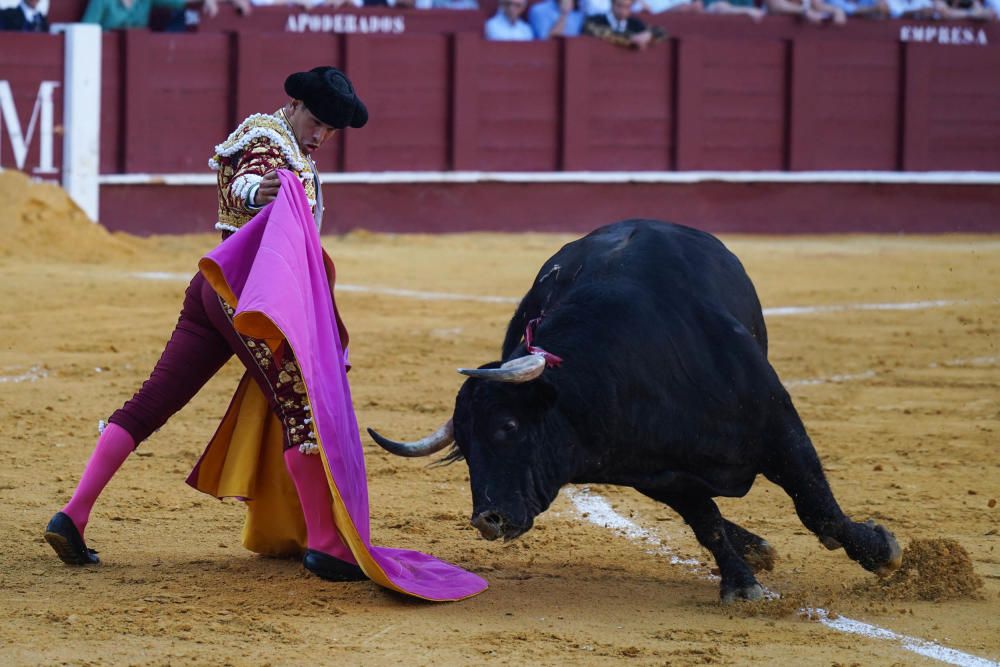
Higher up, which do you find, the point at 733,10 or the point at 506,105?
the point at 733,10

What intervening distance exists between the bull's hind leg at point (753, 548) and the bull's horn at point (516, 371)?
0.82 meters

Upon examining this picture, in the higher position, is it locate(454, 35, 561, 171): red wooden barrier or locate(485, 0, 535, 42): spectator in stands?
locate(485, 0, 535, 42): spectator in stands

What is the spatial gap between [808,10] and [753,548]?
9.18 metres

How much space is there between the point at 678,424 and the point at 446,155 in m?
8.26

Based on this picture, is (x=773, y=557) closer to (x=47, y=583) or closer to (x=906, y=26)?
(x=47, y=583)

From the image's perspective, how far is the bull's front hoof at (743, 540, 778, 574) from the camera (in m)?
3.64

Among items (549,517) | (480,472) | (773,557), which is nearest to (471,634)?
(480,472)

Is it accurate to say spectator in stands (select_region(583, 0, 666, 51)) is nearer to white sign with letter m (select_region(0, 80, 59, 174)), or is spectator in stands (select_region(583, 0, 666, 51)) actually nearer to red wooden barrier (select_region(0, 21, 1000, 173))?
red wooden barrier (select_region(0, 21, 1000, 173))

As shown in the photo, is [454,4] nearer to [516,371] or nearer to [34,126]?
[34,126]

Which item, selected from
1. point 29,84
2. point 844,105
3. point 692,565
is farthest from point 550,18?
point 692,565

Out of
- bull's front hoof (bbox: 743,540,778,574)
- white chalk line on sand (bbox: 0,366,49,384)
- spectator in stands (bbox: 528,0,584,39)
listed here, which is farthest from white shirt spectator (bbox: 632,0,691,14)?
bull's front hoof (bbox: 743,540,778,574)

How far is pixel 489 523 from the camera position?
3062 millimetres

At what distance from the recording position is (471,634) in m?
3.07

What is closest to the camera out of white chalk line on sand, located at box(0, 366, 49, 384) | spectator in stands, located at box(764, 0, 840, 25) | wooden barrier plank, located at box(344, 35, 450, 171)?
white chalk line on sand, located at box(0, 366, 49, 384)
